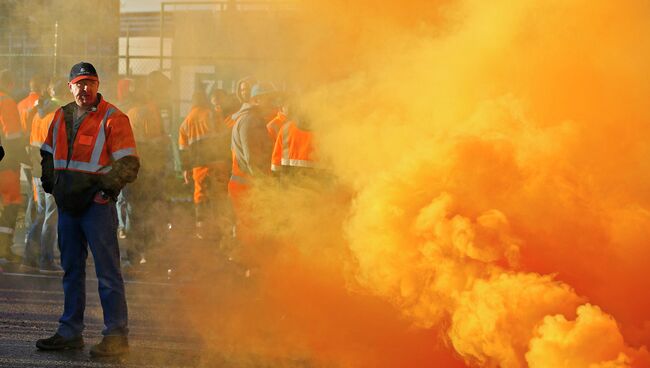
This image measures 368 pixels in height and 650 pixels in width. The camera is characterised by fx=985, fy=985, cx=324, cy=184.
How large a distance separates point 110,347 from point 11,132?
15.7 ft

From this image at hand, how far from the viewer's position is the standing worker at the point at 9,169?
33.8 ft

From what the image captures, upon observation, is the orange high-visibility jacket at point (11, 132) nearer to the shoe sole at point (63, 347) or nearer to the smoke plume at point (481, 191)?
the smoke plume at point (481, 191)

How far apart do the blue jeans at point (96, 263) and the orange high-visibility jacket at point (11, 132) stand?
13.4 feet

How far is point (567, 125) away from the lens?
18.7 feet

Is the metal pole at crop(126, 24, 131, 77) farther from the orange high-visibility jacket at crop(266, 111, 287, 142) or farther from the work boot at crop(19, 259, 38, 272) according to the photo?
the orange high-visibility jacket at crop(266, 111, 287, 142)

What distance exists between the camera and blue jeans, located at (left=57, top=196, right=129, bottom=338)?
21.4 ft

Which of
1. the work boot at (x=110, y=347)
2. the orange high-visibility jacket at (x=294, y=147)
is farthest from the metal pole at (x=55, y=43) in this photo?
the work boot at (x=110, y=347)

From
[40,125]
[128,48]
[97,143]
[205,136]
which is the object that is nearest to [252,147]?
[205,136]

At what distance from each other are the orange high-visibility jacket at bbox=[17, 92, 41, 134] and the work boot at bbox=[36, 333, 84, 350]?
460cm

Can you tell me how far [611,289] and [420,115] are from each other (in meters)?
1.64

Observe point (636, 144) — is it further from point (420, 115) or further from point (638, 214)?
point (420, 115)

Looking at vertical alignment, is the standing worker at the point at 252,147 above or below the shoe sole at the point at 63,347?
above

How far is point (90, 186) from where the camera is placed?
650 cm

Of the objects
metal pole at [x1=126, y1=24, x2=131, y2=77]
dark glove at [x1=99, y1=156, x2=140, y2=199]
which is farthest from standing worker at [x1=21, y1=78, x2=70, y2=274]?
dark glove at [x1=99, y1=156, x2=140, y2=199]
